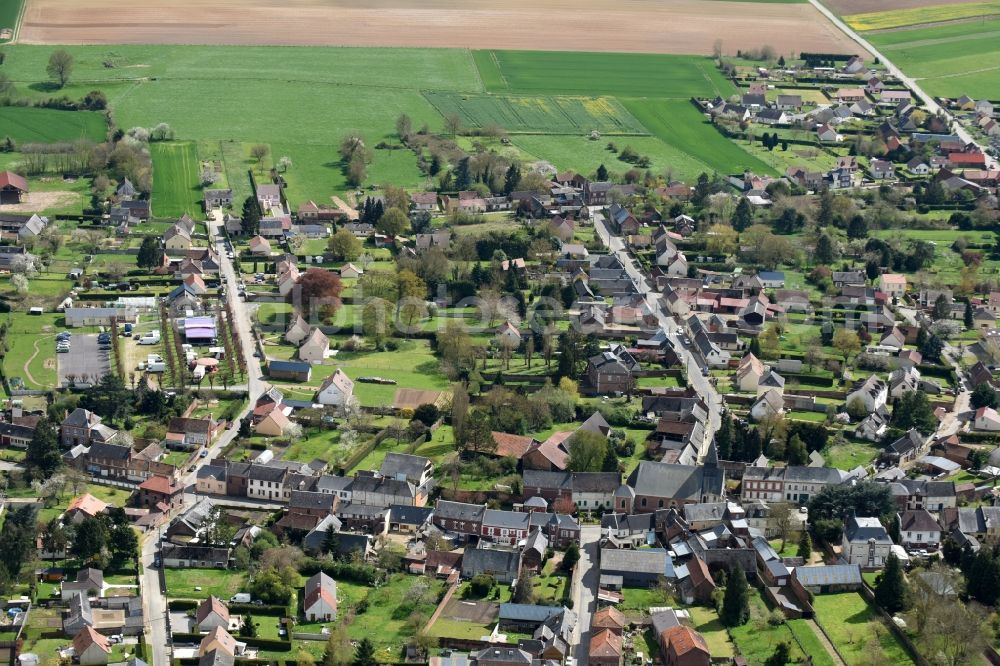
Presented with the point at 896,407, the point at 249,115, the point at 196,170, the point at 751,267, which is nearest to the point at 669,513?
the point at 896,407

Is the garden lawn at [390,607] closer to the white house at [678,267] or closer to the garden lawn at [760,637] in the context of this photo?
the garden lawn at [760,637]

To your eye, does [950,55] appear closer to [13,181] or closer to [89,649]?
[13,181]

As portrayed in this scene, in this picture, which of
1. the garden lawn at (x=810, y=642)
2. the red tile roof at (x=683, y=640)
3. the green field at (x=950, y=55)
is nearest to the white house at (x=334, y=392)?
the red tile roof at (x=683, y=640)

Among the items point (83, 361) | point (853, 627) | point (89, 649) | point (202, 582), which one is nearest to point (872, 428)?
point (853, 627)

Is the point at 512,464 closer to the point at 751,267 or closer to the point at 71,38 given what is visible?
the point at 751,267

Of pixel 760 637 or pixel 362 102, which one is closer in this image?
pixel 760 637

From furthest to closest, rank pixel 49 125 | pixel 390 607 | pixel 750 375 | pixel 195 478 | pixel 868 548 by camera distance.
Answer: pixel 49 125, pixel 750 375, pixel 195 478, pixel 868 548, pixel 390 607
